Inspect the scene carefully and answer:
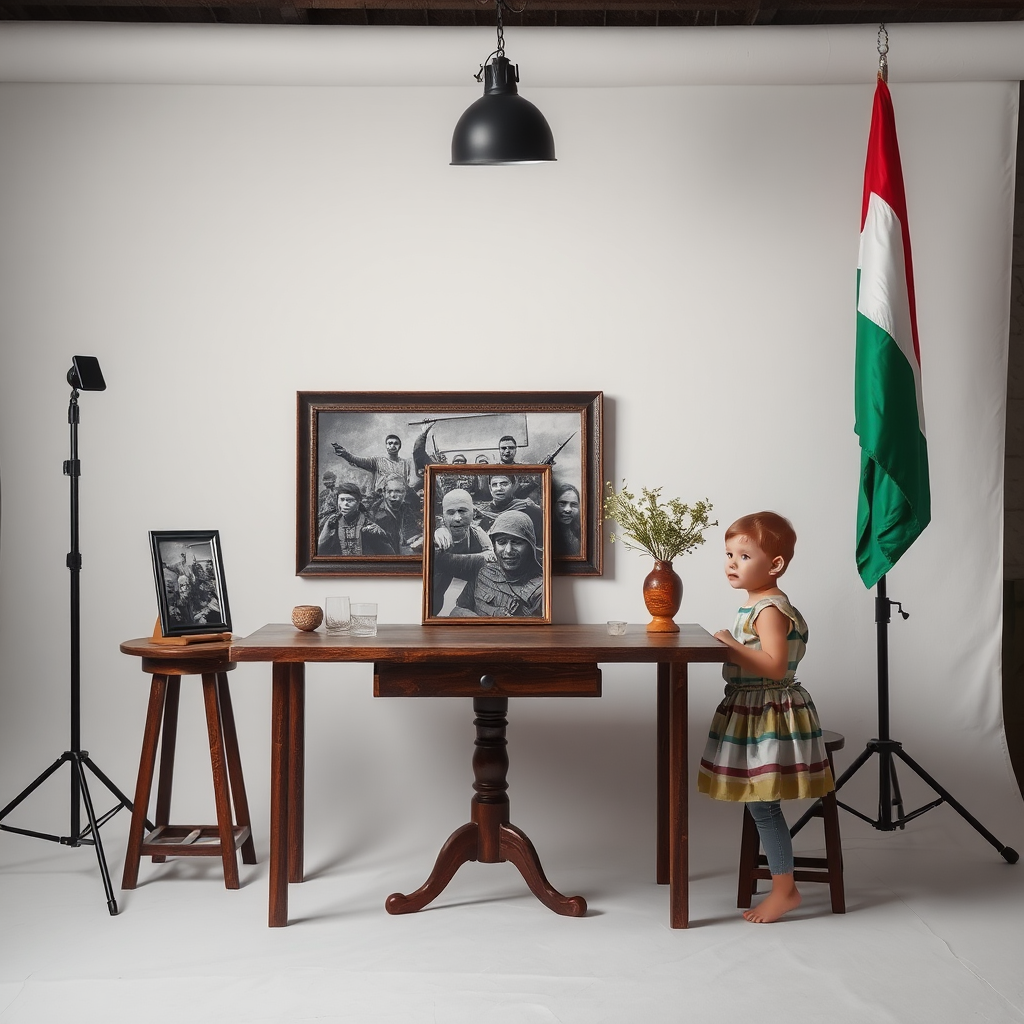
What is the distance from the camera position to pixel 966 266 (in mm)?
3764

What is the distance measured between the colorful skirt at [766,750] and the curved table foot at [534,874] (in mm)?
494

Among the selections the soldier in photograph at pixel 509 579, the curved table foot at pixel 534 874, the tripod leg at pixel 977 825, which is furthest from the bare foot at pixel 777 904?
the soldier in photograph at pixel 509 579

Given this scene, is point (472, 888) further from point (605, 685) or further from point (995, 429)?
point (995, 429)

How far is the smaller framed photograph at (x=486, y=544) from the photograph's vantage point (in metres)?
3.50

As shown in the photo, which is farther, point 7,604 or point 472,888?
point 7,604

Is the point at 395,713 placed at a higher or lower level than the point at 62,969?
higher

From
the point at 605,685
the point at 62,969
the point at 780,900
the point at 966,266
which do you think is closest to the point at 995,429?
the point at 966,266

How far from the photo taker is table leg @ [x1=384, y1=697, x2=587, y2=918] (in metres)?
2.99

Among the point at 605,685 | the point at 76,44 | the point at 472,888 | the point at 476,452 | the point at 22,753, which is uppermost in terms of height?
the point at 76,44

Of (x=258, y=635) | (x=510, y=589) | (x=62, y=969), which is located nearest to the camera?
(x=62, y=969)

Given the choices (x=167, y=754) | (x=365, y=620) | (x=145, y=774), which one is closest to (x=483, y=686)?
(x=365, y=620)

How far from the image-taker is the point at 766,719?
289 centimetres

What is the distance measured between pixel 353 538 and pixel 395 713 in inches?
25.7

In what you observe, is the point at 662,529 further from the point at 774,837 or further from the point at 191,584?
the point at 191,584
